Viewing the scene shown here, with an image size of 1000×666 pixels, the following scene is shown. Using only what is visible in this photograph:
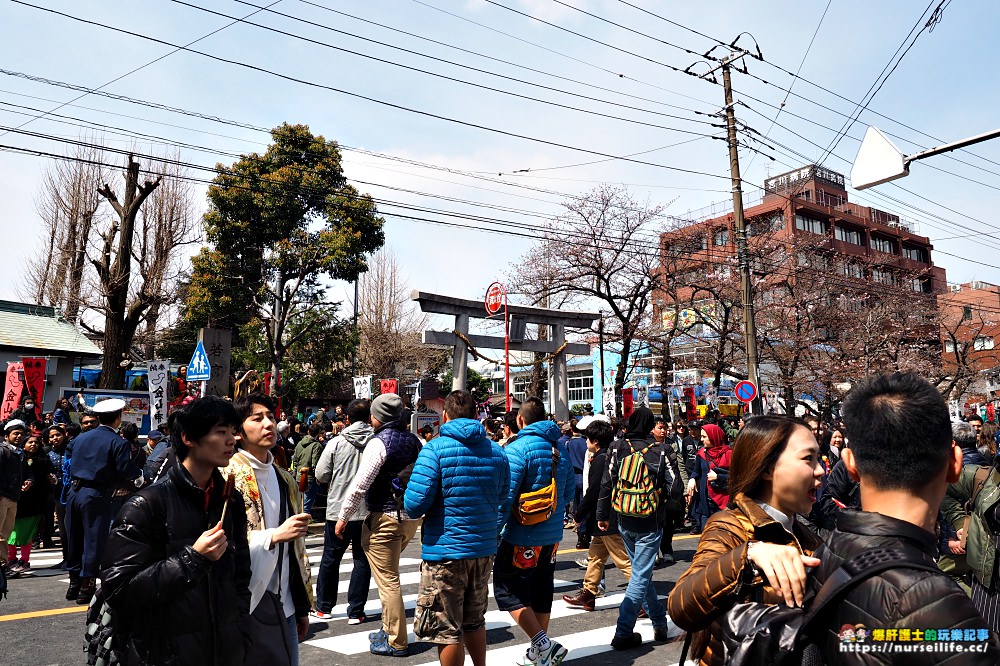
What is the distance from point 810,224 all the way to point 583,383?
69.3 ft

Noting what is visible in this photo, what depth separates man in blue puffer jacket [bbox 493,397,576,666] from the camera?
5285mm

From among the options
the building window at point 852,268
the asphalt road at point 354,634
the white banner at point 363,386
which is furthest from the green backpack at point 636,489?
the building window at point 852,268

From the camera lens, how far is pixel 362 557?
659 centimetres

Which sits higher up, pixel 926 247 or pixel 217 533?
pixel 926 247

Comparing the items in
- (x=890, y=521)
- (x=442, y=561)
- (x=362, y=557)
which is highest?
(x=890, y=521)

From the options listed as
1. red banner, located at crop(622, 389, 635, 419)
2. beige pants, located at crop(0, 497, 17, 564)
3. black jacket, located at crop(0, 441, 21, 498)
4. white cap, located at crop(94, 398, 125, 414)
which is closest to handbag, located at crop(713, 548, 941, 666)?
white cap, located at crop(94, 398, 125, 414)

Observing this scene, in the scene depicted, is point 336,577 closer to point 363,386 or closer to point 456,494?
point 456,494

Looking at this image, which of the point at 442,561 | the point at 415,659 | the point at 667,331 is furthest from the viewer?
the point at 667,331

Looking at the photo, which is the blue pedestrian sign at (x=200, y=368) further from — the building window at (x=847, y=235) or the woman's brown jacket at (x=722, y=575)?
the building window at (x=847, y=235)

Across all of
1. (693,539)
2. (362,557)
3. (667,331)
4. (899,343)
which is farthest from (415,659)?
(899,343)

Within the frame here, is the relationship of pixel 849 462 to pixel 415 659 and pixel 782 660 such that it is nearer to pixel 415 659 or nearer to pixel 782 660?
pixel 782 660

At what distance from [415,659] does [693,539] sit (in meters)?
7.41

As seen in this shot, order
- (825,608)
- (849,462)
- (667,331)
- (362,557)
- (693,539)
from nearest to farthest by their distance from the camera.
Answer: (825,608) → (849,462) → (362,557) → (693,539) → (667,331)

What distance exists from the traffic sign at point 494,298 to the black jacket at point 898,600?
18.5m
